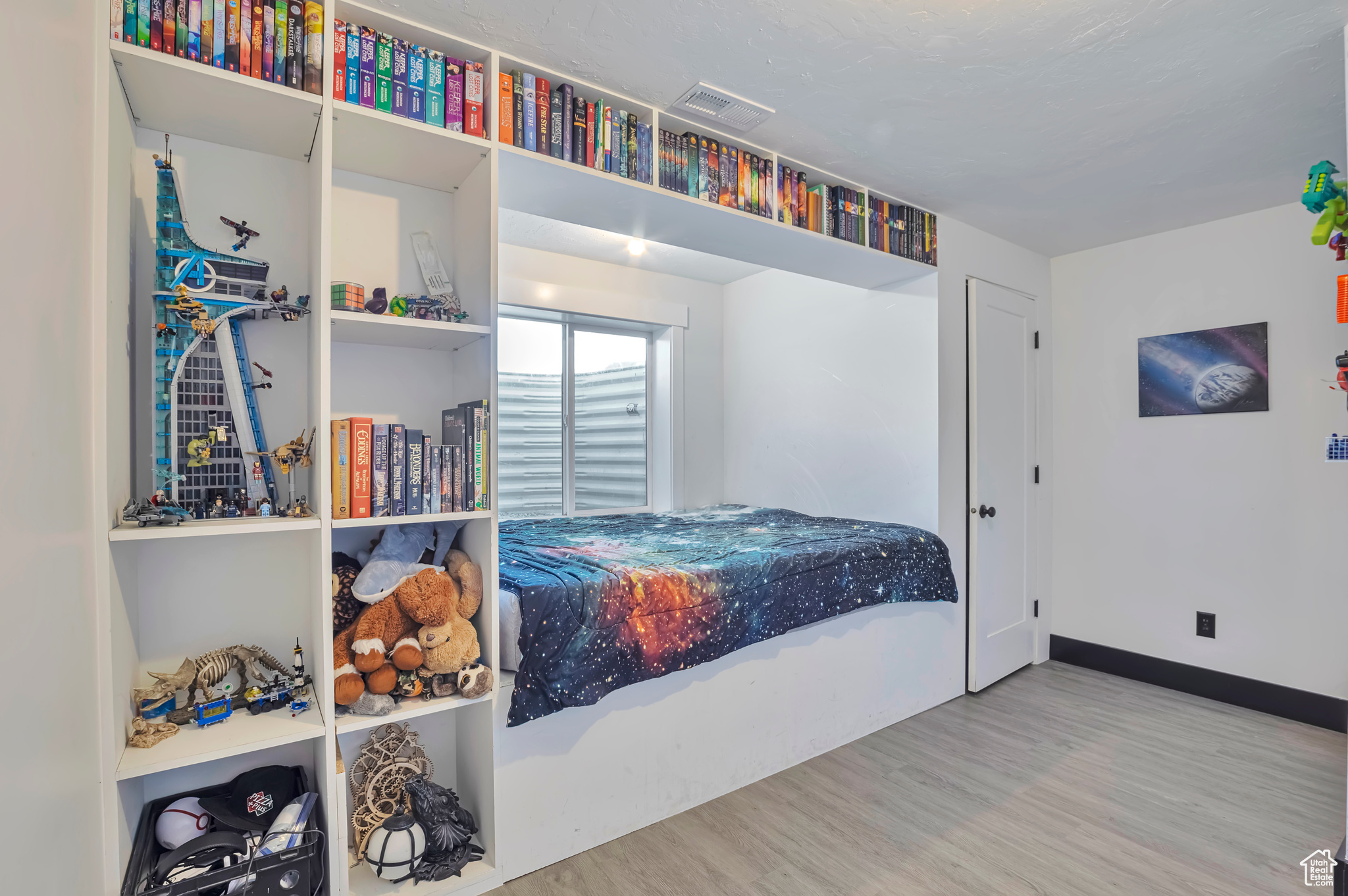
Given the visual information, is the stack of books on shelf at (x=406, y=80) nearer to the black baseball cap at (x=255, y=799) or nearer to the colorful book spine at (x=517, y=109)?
the colorful book spine at (x=517, y=109)

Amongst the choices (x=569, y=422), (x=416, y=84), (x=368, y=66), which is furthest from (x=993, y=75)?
(x=569, y=422)

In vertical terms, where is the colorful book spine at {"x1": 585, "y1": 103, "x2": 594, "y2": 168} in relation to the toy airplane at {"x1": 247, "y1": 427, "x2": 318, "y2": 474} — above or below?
above

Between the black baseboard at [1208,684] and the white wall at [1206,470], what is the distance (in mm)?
50

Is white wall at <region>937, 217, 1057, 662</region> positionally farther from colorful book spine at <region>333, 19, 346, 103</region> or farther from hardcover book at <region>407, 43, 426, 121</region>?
colorful book spine at <region>333, 19, 346, 103</region>

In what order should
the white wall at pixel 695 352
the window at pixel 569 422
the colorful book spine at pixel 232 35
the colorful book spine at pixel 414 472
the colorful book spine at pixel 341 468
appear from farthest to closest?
the white wall at pixel 695 352 → the window at pixel 569 422 → the colorful book spine at pixel 414 472 → the colorful book spine at pixel 341 468 → the colorful book spine at pixel 232 35

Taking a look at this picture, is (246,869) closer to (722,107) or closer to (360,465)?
(360,465)

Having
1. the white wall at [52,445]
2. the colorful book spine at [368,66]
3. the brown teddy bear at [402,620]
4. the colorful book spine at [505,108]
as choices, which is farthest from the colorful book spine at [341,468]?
the colorful book spine at [505,108]

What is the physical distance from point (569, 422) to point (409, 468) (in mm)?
2029

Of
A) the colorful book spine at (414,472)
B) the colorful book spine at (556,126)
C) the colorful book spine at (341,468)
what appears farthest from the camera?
the colorful book spine at (556,126)

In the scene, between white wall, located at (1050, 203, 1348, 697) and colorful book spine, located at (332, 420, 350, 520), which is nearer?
colorful book spine, located at (332, 420, 350, 520)

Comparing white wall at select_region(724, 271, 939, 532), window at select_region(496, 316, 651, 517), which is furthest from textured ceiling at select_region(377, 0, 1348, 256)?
window at select_region(496, 316, 651, 517)

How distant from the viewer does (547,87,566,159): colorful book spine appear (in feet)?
6.07

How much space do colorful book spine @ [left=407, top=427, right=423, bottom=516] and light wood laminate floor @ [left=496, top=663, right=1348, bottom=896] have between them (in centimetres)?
106

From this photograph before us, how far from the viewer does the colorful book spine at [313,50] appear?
4.88 feet
